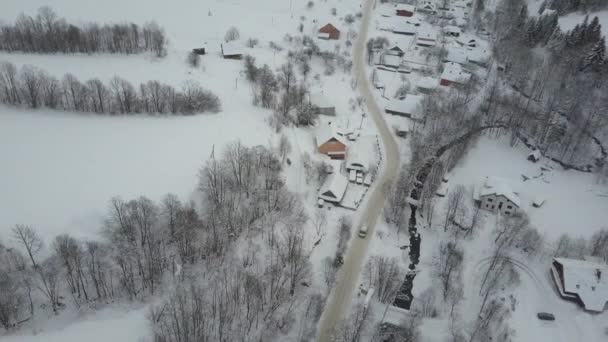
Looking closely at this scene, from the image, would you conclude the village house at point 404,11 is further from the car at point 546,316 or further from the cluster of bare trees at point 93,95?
the car at point 546,316

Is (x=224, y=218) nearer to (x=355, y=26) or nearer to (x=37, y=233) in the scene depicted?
(x=37, y=233)

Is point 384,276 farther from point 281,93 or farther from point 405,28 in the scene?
point 405,28

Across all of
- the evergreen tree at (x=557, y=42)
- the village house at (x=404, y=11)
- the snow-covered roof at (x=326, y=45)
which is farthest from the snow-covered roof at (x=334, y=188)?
the village house at (x=404, y=11)

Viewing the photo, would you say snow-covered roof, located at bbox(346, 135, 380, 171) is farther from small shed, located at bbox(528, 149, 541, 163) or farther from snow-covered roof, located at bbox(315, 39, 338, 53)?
snow-covered roof, located at bbox(315, 39, 338, 53)

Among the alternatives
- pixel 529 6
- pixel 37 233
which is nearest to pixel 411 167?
pixel 37 233

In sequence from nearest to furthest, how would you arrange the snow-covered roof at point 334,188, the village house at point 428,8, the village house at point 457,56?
the snow-covered roof at point 334,188
the village house at point 457,56
the village house at point 428,8

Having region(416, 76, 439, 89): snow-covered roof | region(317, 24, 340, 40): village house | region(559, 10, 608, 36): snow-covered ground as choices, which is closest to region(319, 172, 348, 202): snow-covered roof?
region(416, 76, 439, 89): snow-covered roof

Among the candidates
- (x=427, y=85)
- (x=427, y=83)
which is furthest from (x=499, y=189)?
(x=427, y=83)
